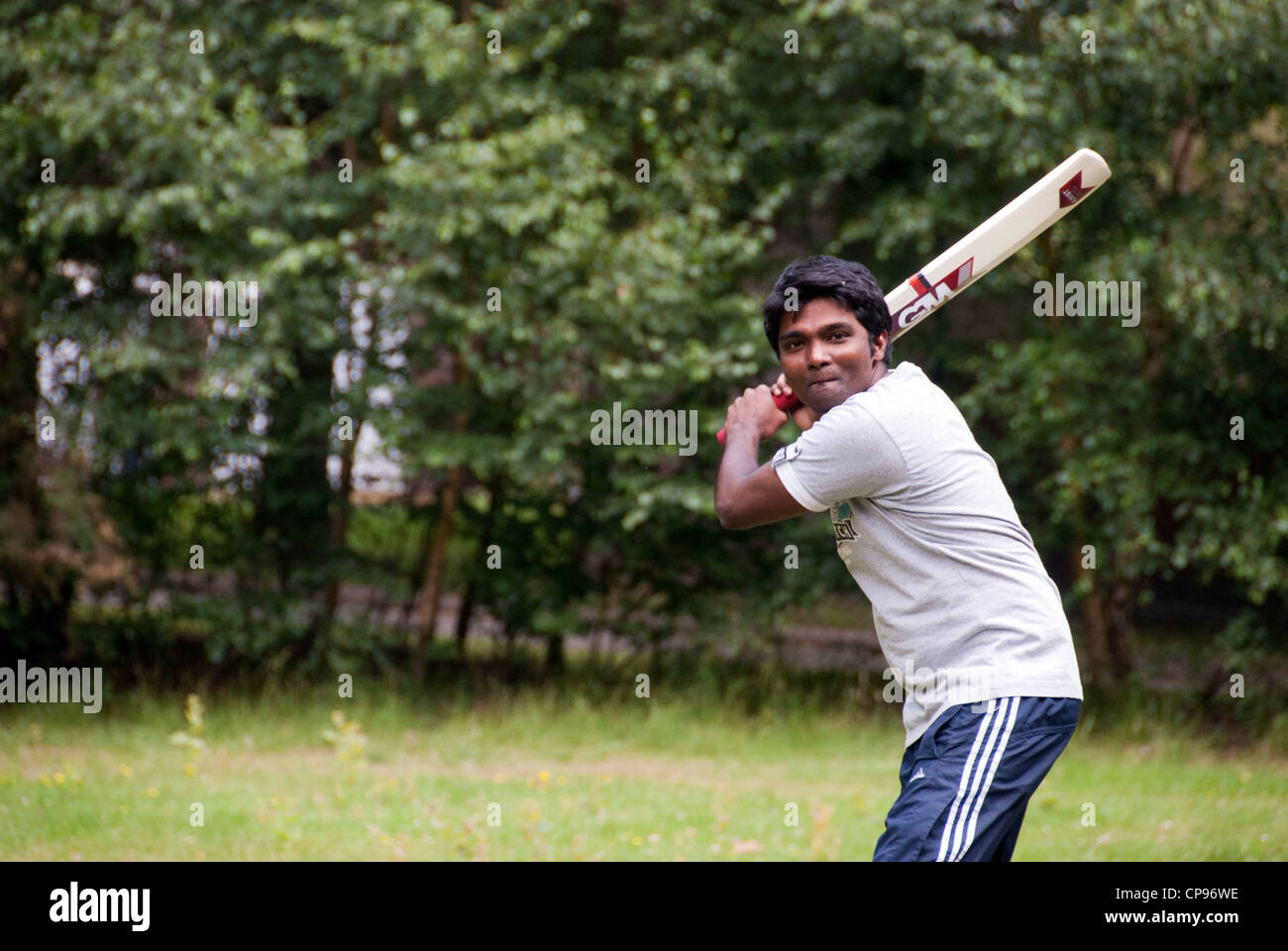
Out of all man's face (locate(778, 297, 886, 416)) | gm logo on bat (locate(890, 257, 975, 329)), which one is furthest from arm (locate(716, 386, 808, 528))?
gm logo on bat (locate(890, 257, 975, 329))

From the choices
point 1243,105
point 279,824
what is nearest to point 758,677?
point 279,824

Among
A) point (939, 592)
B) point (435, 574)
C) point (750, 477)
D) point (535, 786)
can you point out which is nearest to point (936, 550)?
point (939, 592)

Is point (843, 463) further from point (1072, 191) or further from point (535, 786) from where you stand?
point (535, 786)

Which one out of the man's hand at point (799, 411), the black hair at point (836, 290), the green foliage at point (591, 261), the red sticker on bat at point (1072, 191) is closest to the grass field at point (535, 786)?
the green foliage at point (591, 261)

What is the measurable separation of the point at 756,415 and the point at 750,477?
1.22 feet

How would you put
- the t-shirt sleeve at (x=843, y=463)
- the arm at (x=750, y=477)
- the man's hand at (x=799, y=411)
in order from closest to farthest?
1. the t-shirt sleeve at (x=843, y=463)
2. the arm at (x=750, y=477)
3. the man's hand at (x=799, y=411)

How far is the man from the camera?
303 centimetres

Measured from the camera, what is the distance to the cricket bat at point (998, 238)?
Result: 4.01 m

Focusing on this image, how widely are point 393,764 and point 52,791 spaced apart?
6.85ft

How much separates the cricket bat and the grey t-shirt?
85 cm

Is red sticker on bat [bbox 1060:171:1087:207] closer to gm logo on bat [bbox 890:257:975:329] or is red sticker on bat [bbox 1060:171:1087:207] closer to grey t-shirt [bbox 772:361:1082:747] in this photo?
gm logo on bat [bbox 890:257:975:329]

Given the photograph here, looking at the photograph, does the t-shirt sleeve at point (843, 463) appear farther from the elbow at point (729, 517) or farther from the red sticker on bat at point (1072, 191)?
the red sticker on bat at point (1072, 191)

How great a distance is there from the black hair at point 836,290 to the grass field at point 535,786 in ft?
11.3

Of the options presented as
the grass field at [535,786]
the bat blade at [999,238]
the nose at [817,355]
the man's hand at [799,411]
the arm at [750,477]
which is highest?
the bat blade at [999,238]
